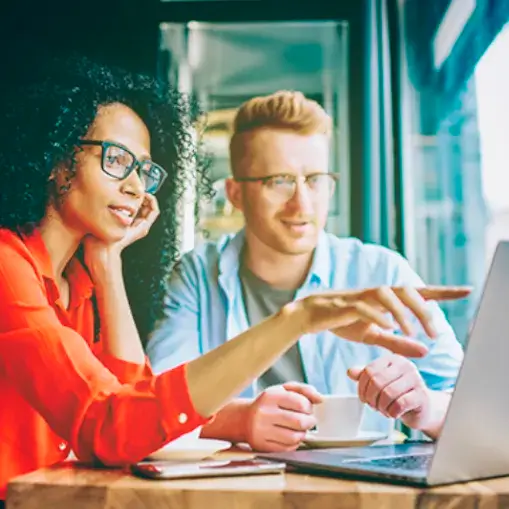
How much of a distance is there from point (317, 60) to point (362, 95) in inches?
6.4

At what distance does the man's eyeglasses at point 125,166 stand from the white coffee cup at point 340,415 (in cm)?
81

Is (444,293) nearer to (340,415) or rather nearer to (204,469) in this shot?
(340,415)

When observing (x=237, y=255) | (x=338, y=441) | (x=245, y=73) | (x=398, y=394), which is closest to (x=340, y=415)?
(x=338, y=441)

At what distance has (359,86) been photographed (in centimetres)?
198

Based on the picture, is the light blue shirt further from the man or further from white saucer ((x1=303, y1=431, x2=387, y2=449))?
white saucer ((x1=303, y1=431, x2=387, y2=449))

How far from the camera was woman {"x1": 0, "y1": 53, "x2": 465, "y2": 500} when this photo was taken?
1.25 metres

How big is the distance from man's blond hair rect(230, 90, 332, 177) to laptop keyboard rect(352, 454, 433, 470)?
39.7 inches

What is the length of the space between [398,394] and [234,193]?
0.73 metres

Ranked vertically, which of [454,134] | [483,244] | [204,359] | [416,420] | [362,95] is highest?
[362,95]

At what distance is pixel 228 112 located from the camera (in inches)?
74.9

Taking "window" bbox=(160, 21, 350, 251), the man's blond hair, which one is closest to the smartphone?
"window" bbox=(160, 21, 350, 251)

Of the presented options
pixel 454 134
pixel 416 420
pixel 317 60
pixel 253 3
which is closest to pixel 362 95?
pixel 317 60

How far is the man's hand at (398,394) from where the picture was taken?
4.77 feet

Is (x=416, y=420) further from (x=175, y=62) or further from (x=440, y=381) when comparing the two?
(x=175, y=62)
